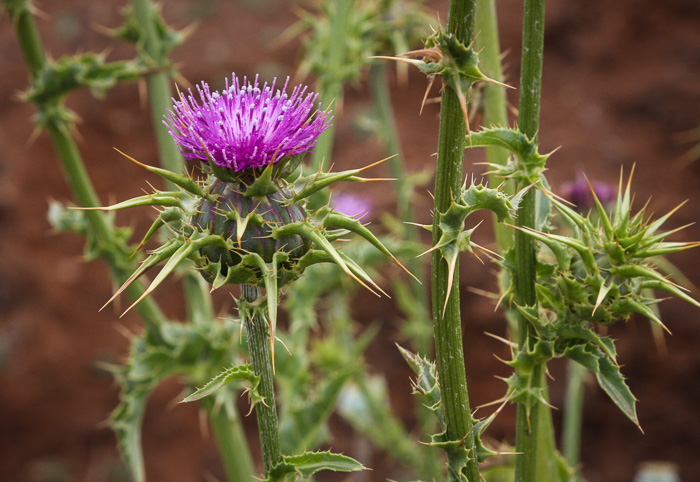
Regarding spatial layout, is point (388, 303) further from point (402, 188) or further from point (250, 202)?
point (250, 202)

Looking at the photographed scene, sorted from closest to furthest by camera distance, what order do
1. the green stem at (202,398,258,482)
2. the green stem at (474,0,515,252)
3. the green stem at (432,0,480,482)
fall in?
the green stem at (432,0,480,482) → the green stem at (474,0,515,252) → the green stem at (202,398,258,482)

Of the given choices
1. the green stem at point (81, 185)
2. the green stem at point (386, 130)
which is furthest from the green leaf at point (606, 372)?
the green stem at point (386, 130)

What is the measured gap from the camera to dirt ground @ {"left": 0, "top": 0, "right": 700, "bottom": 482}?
668cm

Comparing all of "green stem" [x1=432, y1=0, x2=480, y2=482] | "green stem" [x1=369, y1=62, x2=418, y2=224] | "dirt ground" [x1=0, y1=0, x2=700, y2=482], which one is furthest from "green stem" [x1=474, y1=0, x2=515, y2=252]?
"dirt ground" [x1=0, y1=0, x2=700, y2=482]

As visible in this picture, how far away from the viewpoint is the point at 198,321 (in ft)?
10.9

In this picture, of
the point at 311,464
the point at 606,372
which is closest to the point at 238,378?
the point at 311,464

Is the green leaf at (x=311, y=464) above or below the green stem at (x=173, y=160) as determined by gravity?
below

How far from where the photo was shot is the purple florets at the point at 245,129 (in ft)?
5.87

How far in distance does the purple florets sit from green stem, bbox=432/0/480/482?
1.11 ft

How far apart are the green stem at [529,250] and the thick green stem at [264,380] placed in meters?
0.74

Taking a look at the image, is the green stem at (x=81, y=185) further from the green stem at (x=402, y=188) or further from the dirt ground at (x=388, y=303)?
the dirt ground at (x=388, y=303)

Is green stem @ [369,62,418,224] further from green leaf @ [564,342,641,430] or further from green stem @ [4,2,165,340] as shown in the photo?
green leaf @ [564,342,641,430]

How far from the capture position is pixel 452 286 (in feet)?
5.76

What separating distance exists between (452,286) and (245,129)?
27.0 inches
